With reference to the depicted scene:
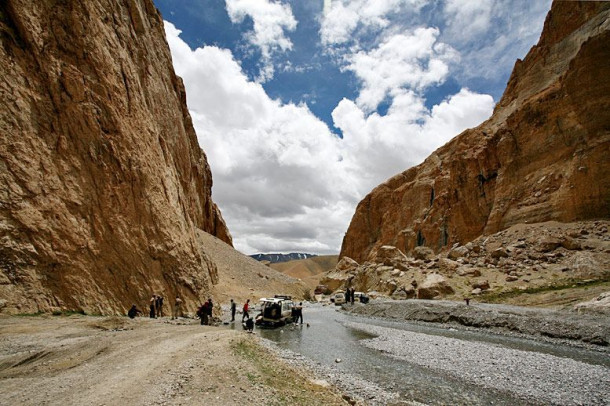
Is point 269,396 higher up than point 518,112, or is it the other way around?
point 518,112

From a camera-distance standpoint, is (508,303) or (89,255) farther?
(508,303)

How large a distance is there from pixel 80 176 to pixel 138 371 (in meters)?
18.5

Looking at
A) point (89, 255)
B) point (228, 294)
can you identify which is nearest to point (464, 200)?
point (228, 294)

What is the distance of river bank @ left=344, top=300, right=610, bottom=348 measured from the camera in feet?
64.5

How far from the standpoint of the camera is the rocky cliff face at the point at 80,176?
1952 cm

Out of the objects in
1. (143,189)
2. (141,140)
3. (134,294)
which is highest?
(141,140)

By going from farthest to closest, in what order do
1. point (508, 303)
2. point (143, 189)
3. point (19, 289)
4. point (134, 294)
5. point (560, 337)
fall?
point (508, 303)
point (143, 189)
point (134, 294)
point (560, 337)
point (19, 289)

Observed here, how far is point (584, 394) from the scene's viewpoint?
11.6 meters

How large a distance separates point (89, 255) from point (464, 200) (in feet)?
239

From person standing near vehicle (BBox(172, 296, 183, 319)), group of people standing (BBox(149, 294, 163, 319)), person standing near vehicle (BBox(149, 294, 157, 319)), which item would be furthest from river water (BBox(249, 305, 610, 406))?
person standing near vehicle (BBox(149, 294, 157, 319))

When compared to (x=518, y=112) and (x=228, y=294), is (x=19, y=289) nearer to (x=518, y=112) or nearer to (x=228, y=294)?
(x=228, y=294)

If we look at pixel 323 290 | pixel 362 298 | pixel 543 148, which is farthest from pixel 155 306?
pixel 323 290

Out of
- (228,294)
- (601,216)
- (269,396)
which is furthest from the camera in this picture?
(228,294)

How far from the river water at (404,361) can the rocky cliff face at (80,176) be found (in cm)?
1132
